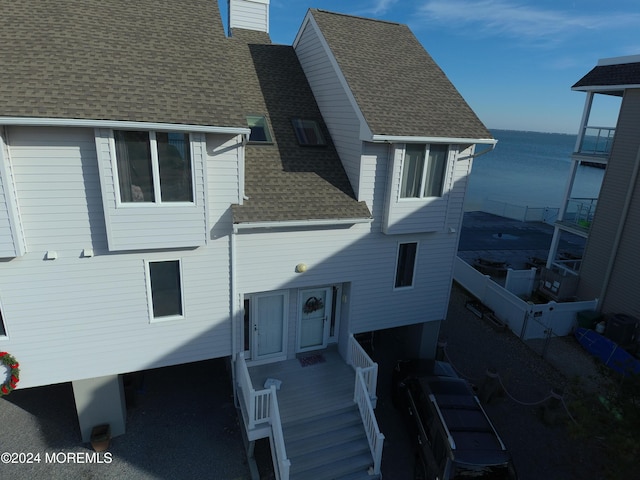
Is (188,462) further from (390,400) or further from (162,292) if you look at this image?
(390,400)

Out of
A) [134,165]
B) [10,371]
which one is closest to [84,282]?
[10,371]

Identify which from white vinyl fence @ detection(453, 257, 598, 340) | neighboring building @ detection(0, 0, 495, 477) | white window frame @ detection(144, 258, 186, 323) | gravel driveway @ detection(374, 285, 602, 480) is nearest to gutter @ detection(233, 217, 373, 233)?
neighboring building @ detection(0, 0, 495, 477)

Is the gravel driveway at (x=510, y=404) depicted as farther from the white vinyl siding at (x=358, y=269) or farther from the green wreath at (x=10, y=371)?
the green wreath at (x=10, y=371)

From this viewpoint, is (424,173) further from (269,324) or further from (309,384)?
(309,384)

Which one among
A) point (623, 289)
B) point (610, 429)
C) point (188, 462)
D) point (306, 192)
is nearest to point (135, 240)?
point (306, 192)

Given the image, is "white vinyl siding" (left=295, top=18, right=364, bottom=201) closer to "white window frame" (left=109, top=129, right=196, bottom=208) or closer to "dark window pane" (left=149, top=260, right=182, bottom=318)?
"white window frame" (left=109, top=129, right=196, bottom=208)
